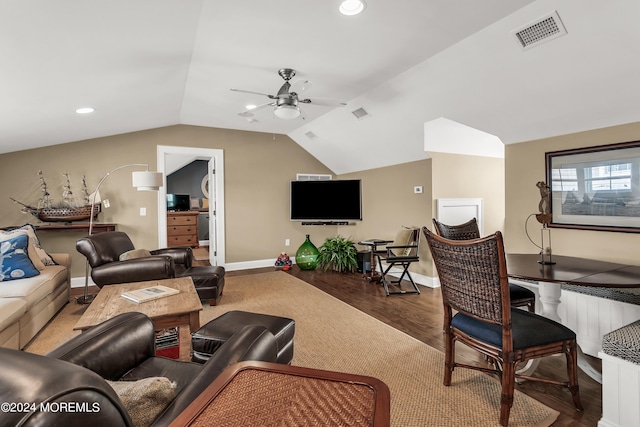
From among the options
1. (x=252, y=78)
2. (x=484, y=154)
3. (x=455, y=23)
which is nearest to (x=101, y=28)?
(x=252, y=78)

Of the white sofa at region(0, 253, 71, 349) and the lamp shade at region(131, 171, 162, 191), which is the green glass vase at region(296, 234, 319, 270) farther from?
the white sofa at region(0, 253, 71, 349)

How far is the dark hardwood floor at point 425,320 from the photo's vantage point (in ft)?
6.59

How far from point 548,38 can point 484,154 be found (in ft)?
9.47

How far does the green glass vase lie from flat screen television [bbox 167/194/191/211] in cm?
377

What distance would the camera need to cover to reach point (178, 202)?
8.17m

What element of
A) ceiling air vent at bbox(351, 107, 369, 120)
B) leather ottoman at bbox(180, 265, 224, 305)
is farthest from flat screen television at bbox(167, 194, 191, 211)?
ceiling air vent at bbox(351, 107, 369, 120)

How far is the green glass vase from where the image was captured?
19.4ft

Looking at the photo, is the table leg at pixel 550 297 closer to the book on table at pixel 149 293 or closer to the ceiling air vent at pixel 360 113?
the book on table at pixel 149 293

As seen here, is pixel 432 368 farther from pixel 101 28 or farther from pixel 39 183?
pixel 39 183

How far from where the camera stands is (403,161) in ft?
16.8

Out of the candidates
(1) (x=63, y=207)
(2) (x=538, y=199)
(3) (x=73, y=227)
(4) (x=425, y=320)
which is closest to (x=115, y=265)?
(3) (x=73, y=227)

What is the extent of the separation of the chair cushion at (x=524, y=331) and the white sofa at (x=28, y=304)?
3188 mm

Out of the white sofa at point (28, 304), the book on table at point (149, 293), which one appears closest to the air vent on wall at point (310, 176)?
the white sofa at point (28, 304)

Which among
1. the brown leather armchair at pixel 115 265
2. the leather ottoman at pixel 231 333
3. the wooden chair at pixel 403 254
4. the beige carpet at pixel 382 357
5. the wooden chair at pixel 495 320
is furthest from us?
the wooden chair at pixel 403 254
